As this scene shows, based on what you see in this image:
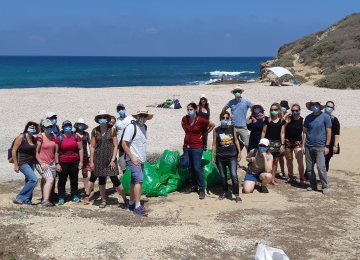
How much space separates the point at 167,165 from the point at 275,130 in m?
2.05

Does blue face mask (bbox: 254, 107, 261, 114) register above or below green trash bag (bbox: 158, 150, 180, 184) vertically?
above

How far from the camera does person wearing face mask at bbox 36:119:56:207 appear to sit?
756 centimetres

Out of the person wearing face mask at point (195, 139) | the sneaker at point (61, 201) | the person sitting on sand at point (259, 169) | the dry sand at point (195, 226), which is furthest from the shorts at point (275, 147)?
the sneaker at point (61, 201)

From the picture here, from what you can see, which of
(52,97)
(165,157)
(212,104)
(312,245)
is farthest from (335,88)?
(312,245)

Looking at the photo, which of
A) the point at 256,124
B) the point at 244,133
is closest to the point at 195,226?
the point at 256,124

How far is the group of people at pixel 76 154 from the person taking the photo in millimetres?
7102

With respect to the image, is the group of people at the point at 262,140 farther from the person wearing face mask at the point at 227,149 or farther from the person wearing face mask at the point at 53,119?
the person wearing face mask at the point at 53,119

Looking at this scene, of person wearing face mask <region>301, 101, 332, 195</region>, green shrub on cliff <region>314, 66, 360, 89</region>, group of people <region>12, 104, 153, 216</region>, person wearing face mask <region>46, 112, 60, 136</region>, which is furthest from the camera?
green shrub on cliff <region>314, 66, 360, 89</region>

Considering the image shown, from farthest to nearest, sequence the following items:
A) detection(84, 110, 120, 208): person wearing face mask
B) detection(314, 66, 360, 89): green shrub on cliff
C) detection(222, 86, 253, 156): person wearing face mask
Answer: detection(314, 66, 360, 89): green shrub on cliff < detection(222, 86, 253, 156): person wearing face mask < detection(84, 110, 120, 208): person wearing face mask

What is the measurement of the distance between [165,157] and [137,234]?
310 cm

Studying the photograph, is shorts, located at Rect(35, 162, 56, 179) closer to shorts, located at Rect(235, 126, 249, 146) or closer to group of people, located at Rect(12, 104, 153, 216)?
group of people, located at Rect(12, 104, 153, 216)

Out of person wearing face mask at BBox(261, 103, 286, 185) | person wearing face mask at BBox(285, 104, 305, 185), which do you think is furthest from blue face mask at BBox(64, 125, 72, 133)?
person wearing face mask at BBox(285, 104, 305, 185)

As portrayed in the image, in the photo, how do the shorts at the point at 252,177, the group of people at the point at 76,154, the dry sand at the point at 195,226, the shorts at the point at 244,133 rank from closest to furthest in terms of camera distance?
the dry sand at the point at 195,226 → the group of people at the point at 76,154 → the shorts at the point at 252,177 → the shorts at the point at 244,133

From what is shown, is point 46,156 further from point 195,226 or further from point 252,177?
point 252,177
